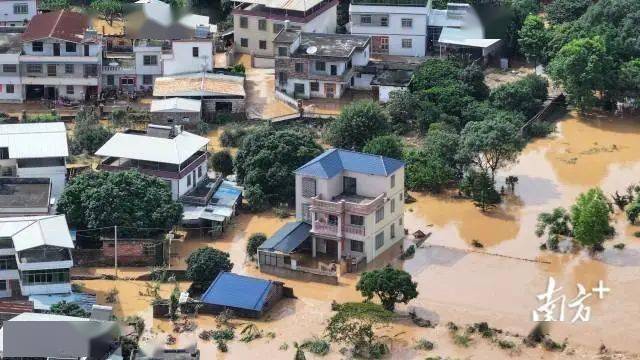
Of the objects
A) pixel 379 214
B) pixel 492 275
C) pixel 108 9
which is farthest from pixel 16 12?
pixel 492 275

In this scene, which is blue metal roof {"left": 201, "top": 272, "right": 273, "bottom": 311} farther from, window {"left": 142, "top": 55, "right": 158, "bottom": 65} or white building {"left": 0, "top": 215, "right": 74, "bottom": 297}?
window {"left": 142, "top": 55, "right": 158, "bottom": 65}

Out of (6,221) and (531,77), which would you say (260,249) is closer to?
(6,221)

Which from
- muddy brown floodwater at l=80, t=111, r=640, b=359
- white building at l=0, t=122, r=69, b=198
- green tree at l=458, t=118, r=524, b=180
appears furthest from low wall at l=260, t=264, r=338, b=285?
green tree at l=458, t=118, r=524, b=180

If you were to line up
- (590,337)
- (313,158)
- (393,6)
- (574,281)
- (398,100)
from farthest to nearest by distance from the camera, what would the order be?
1. (393,6)
2. (398,100)
3. (313,158)
4. (574,281)
5. (590,337)

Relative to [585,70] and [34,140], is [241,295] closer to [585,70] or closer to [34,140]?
[34,140]

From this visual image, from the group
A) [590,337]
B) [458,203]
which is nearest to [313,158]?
[458,203]
